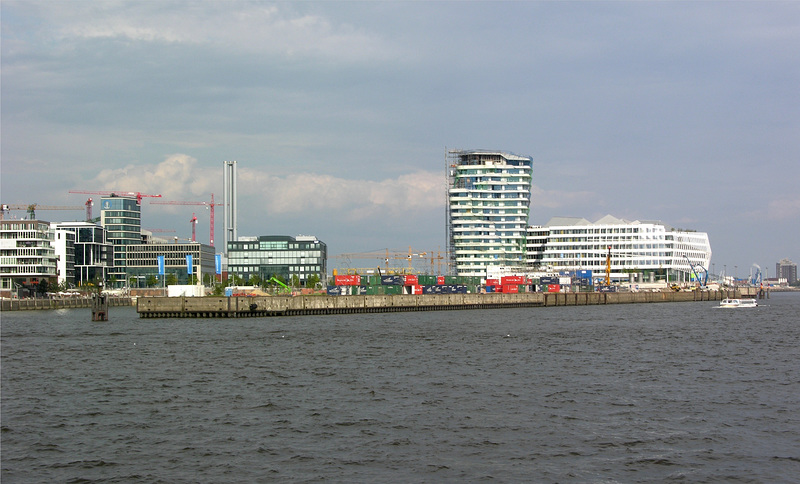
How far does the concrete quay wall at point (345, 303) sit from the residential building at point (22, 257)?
9313cm

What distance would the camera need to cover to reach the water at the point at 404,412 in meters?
26.8

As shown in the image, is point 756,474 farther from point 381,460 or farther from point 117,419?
point 117,419

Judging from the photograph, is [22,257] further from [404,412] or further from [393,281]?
[404,412]

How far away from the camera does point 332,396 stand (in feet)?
133

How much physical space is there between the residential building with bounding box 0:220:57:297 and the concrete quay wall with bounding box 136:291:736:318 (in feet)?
306

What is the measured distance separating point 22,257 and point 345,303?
103976 mm

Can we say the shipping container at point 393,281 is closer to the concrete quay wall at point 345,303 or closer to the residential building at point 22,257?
the concrete quay wall at point 345,303

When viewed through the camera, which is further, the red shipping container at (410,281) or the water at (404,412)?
the red shipping container at (410,281)

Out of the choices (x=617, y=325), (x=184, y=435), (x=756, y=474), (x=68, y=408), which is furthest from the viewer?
(x=617, y=325)

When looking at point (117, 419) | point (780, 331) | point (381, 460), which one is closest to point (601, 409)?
point (381, 460)

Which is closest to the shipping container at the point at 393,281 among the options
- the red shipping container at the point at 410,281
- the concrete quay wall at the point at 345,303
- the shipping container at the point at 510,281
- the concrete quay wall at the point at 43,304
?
the red shipping container at the point at 410,281

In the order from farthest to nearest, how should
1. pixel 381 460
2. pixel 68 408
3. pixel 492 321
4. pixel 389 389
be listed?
1. pixel 492 321
2. pixel 389 389
3. pixel 68 408
4. pixel 381 460

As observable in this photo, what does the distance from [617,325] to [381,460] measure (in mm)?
72537

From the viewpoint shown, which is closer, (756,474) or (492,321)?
(756,474)
